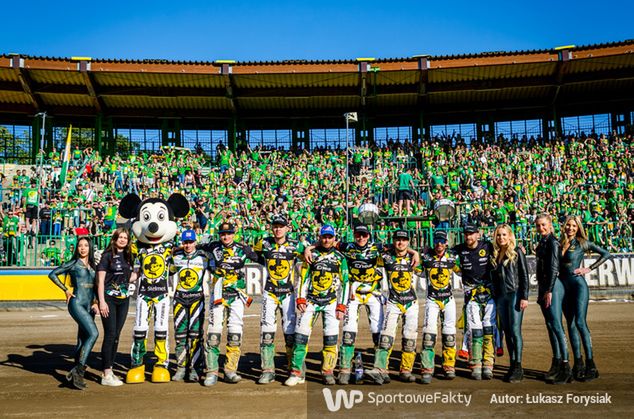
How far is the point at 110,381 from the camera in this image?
715 centimetres

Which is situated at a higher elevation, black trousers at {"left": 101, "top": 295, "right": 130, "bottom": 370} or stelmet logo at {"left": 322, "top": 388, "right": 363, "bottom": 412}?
black trousers at {"left": 101, "top": 295, "right": 130, "bottom": 370}

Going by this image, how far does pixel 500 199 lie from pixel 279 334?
13009mm

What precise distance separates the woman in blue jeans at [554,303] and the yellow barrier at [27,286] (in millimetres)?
13730

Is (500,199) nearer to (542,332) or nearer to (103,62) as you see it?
(542,332)

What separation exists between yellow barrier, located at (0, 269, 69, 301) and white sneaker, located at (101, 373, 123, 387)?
33.0ft

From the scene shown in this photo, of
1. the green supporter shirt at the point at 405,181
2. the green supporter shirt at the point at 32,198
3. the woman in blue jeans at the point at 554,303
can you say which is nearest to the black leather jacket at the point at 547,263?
the woman in blue jeans at the point at 554,303

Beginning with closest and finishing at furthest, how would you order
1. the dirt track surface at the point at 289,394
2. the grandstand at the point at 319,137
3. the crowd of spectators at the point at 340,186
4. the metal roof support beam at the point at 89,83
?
the dirt track surface at the point at 289,394
the crowd of spectators at the point at 340,186
the grandstand at the point at 319,137
the metal roof support beam at the point at 89,83

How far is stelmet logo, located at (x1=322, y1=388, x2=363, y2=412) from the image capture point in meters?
6.21

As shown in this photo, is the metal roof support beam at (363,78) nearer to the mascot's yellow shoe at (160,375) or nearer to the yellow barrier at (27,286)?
the yellow barrier at (27,286)

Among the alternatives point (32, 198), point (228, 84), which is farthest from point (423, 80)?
point (32, 198)

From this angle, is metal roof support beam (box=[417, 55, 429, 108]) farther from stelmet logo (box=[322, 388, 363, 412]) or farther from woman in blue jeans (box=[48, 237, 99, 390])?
stelmet logo (box=[322, 388, 363, 412])

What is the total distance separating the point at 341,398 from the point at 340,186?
1791cm

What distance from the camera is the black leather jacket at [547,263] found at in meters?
7.18

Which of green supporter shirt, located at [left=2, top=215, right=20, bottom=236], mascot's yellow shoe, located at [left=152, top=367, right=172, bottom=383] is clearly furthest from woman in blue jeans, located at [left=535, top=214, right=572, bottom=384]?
green supporter shirt, located at [left=2, top=215, right=20, bottom=236]
